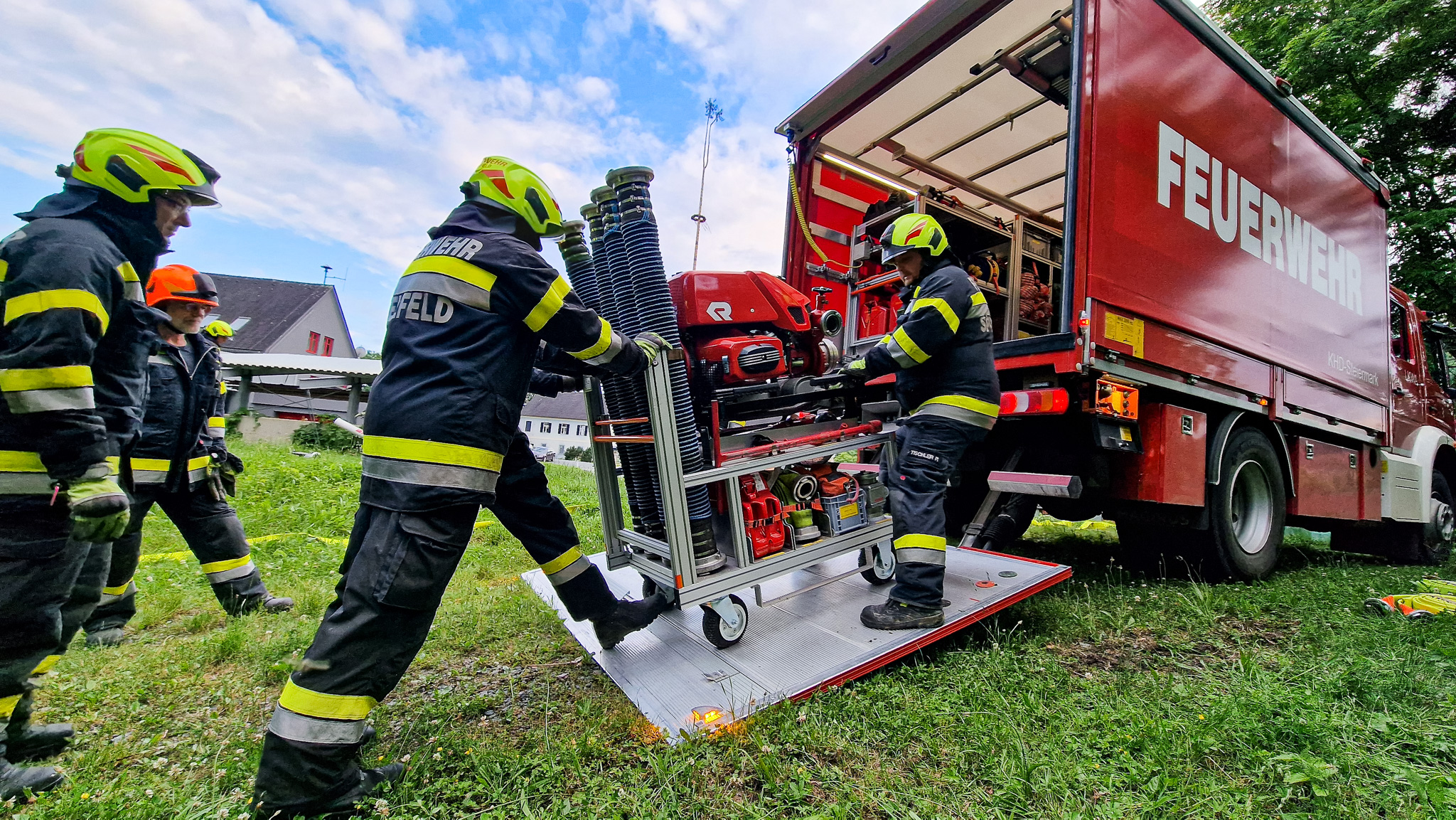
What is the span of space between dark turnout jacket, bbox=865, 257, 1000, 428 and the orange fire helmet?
3.46 metres

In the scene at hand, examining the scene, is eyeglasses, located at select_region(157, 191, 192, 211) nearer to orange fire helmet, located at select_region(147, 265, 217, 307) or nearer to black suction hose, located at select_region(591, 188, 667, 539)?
orange fire helmet, located at select_region(147, 265, 217, 307)

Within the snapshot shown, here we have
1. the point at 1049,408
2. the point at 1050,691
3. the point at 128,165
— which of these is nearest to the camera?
the point at 128,165

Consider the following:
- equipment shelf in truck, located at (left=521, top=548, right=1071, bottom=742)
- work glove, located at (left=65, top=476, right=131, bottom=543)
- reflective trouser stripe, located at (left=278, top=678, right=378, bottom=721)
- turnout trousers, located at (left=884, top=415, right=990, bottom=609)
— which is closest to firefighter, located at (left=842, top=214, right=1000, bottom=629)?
turnout trousers, located at (left=884, top=415, right=990, bottom=609)

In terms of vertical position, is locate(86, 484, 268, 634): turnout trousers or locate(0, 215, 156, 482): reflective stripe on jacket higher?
locate(0, 215, 156, 482): reflective stripe on jacket

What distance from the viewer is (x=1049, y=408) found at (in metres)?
3.21

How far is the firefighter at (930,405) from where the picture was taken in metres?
2.77

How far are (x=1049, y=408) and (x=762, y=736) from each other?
2.19 m

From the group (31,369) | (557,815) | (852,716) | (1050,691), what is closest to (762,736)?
(852,716)

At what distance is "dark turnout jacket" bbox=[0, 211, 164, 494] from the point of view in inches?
68.1

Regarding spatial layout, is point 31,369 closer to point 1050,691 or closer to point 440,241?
point 440,241

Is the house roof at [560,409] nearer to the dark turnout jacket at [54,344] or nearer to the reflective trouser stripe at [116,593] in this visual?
the reflective trouser stripe at [116,593]

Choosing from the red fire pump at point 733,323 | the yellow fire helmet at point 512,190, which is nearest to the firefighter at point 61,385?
the yellow fire helmet at point 512,190

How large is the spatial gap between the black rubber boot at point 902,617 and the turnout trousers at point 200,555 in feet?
10.8

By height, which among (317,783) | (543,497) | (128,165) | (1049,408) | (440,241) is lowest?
(317,783)
